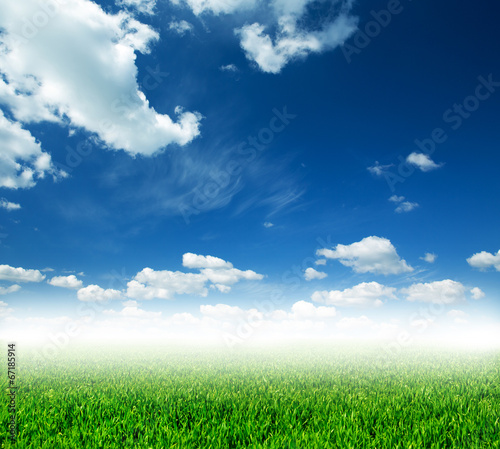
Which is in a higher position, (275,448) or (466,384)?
(275,448)

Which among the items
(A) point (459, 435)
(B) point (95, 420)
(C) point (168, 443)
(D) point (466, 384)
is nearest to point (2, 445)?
(B) point (95, 420)

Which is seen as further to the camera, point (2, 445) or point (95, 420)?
point (95, 420)

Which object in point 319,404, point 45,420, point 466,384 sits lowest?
point 466,384

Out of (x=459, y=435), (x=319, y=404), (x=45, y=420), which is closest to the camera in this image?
(x=459, y=435)

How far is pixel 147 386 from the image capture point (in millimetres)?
12141

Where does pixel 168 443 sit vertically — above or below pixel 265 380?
above

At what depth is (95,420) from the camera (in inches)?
299

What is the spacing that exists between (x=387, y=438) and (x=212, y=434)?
143 inches

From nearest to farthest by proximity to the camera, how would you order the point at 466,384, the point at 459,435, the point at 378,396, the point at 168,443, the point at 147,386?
the point at 168,443
the point at 459,435
the point at 378,396
the point at 147,386
the point at 466,384

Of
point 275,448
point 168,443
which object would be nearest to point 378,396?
point 275,448

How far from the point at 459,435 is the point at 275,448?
4.13 m

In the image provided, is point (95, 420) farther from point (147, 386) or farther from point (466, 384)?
point (466, 384)

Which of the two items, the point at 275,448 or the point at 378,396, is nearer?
the point at 275,448

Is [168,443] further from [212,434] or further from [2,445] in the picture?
[2,445]
